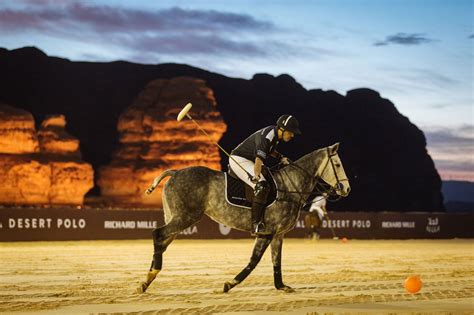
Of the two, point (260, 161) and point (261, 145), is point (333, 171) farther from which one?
point (260, 161)

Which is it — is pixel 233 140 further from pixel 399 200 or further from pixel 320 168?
pixel 320 168

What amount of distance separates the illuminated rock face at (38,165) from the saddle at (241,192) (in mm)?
55603

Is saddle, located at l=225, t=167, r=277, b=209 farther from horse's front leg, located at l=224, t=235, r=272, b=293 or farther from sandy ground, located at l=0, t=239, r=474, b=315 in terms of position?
sandy ground, located at l=0, t=239, r=474, b=315

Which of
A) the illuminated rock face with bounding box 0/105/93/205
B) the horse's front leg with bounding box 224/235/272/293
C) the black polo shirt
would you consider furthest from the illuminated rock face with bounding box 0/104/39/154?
the horse's front leg with bounding box 224/235/272/293

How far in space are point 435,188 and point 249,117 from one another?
3727 centimetres

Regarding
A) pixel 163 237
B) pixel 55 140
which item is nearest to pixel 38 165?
pixel 55 140

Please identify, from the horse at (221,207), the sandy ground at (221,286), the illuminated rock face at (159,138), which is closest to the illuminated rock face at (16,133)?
the illuminated rock face at (159,138)

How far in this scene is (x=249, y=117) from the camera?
149625 millimetres

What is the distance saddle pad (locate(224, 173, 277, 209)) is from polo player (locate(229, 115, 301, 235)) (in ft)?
0.43

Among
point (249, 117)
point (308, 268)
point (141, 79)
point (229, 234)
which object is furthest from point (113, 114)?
point (308, 268)

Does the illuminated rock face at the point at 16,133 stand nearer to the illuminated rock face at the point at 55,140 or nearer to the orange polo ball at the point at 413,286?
the illuminated rock face at the point at 55,140

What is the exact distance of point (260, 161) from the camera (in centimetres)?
1410

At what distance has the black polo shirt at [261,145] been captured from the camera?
47.1 feet

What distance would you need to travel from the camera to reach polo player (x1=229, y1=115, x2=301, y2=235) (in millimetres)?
14305
